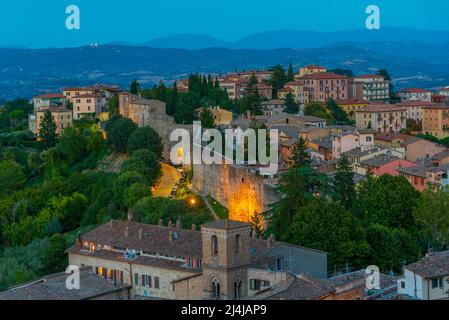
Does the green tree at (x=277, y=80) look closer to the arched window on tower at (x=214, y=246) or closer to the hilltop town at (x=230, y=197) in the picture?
the hilltop town at (x=230, y=197)

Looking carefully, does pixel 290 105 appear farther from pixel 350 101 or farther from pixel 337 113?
pixel 350 101

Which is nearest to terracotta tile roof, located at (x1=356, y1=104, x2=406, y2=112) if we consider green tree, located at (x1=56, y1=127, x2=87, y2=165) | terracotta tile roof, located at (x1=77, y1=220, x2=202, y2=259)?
green tree, located at (x1=56, y1=127, x2=87, y2=165)

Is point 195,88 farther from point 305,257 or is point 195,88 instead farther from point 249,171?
point 305,257

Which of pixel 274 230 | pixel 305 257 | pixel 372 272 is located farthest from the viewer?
pixel 274 230

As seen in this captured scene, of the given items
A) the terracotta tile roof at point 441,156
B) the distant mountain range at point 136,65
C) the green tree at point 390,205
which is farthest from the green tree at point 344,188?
the distant mountain range at point 136,65
